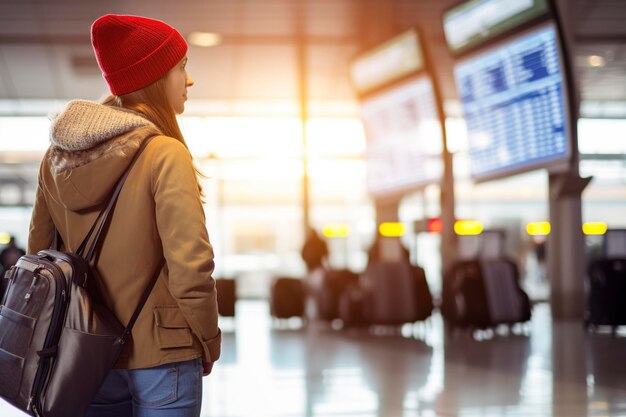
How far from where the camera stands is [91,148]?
1815 mm

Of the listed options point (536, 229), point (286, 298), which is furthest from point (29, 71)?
point (536, 229)

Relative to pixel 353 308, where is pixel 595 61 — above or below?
above

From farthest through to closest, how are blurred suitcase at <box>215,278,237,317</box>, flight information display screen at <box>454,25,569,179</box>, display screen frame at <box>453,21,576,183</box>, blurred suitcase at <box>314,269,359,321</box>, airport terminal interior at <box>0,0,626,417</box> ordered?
blurred suitcase at <box>314,269,359,321</box> < blurred suitcase at <box>215,278,237,317</box> < flight information display screen at <box>454,25,569,179</box> < display screen frame at <box>453,21,576,183</box> < airport terminal interior at <box>0,0,626,417</box>

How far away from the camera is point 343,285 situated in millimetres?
13070

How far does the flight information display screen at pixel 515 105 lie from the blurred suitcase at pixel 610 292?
1.98 meters

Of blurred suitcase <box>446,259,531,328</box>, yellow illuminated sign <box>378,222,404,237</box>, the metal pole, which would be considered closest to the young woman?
blurred suitcase <box>446,259,531,328</box>

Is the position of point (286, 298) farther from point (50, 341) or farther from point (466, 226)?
point (50, 341)

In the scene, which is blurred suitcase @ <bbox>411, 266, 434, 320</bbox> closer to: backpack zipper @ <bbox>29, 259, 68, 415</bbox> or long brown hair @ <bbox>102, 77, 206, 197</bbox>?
long brown hair @ <bbox>102, 77, 206, 197</bbox>

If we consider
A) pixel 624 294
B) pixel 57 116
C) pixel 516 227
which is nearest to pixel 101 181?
pixel 57 116

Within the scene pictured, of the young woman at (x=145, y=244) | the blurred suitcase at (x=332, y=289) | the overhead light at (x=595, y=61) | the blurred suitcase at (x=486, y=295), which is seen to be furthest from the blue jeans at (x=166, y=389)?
the overhead light at (x=595, y=61)

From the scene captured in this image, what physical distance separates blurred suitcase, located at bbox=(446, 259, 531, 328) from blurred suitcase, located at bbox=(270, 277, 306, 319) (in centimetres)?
324

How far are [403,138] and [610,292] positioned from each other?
3.33 m

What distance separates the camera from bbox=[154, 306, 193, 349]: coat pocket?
1.77m

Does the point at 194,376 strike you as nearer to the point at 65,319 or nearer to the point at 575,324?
the point at 65,319
